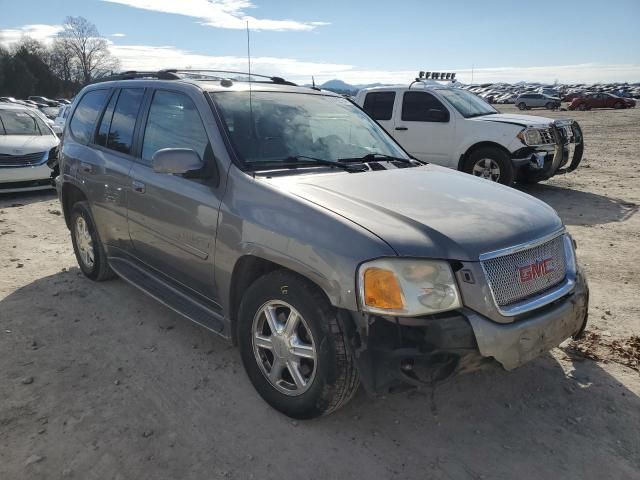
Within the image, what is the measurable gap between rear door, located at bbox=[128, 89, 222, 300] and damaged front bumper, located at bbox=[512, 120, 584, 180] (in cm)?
648

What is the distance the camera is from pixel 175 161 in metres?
3.03

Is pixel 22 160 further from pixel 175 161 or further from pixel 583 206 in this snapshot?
pixel 583 206

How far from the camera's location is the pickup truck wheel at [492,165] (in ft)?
28.0

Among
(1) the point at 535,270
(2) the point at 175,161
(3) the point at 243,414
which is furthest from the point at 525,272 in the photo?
(2) the point at 175,161

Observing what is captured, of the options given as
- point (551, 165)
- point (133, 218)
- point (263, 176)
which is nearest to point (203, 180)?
Result: point (263, 176)

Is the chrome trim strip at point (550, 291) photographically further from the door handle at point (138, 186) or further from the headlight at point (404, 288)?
the door handle at point (138, 186)

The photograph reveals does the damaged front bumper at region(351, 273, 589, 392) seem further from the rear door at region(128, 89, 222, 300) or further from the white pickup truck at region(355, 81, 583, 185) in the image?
the white pickup truck at region(355, 81, 583, 185)

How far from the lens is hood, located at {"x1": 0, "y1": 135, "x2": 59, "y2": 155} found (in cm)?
916

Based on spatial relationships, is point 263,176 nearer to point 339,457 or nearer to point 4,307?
point 339,457

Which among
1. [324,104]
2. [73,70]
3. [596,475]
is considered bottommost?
[596,475]

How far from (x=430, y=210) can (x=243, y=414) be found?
158 centimetres

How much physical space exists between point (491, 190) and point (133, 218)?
2.65 m

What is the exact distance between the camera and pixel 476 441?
8.87ft

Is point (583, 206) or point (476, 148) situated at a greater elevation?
point (476, 148)
